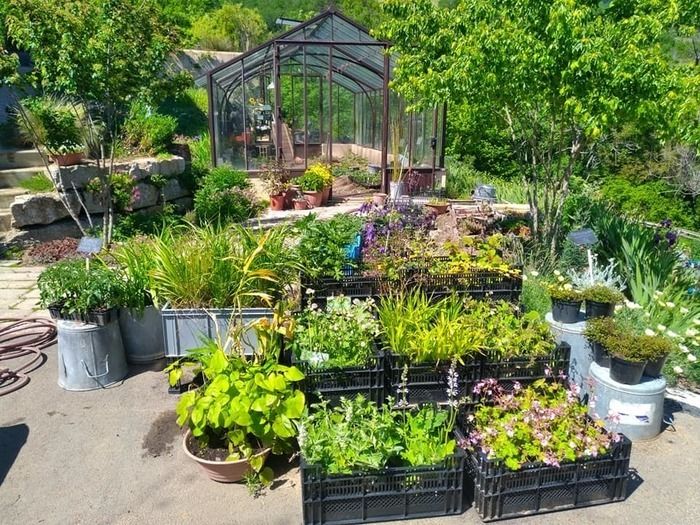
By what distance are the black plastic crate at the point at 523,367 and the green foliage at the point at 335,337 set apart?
0.77 m

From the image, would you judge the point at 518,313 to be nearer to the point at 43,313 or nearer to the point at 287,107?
the point at 43,313

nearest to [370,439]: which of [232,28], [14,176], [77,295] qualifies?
[77,295]

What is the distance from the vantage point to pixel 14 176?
8.30 metres

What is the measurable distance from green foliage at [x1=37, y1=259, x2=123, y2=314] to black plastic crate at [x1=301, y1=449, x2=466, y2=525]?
7.24 feet

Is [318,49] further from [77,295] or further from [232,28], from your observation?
[232,28]

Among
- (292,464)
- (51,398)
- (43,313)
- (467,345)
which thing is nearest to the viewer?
(292,464)

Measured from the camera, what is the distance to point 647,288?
4723 mm

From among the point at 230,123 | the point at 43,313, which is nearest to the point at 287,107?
the point at 230,123

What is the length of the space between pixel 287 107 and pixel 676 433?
1199 cm

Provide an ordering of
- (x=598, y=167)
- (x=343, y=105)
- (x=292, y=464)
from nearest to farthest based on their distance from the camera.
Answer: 1. (x=292, y=464)
2. (x=598, y=167)
3. (x=343, y=105)

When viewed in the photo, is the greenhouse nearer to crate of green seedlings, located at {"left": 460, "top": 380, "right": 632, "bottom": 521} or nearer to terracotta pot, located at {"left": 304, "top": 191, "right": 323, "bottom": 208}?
terracotta pot, located at {"left": 304, "top": 191, "right": 323, "bottom": 208}

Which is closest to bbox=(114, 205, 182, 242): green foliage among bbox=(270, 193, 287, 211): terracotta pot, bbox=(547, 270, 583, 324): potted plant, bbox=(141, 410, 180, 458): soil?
bbox=(270, 193, 287, 211): terracotta pot

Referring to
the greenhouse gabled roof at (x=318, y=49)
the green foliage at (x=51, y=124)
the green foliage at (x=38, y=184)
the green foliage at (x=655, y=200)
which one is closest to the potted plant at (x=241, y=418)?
the green foliage at (x=51, y=124)

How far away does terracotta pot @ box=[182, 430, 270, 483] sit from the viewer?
295 centimetres
